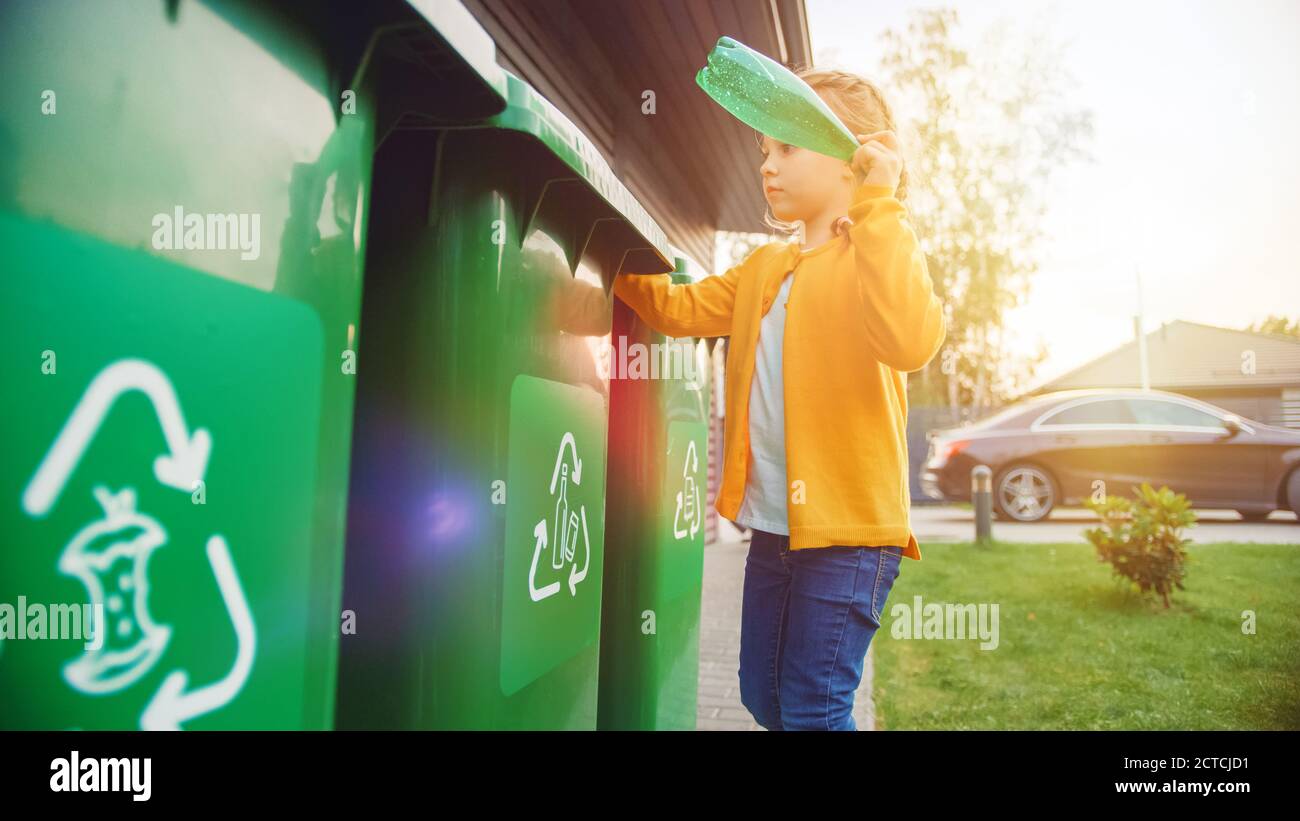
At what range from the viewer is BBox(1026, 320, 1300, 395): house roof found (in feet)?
83.4

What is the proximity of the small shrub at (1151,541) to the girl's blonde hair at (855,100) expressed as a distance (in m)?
3.88

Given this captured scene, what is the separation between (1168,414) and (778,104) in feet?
28.9

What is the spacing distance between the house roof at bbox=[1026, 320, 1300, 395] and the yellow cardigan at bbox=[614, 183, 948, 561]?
87.8 feet

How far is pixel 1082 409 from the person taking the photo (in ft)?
28.8

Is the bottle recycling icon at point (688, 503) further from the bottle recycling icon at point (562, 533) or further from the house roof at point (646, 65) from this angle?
the house roof at point (646, 65)

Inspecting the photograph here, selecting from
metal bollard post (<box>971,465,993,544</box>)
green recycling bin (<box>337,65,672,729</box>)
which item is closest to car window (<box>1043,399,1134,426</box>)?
metal bollard post (<box>971,465,993,544</box>)

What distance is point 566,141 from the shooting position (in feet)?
4.66

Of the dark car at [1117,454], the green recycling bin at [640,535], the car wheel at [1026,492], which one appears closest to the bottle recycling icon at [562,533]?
the green recycling bin at [640,535]

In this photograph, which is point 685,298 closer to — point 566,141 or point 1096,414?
point 566,141

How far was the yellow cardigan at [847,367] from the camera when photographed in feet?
5.11

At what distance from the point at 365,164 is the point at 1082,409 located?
30.9 feet
